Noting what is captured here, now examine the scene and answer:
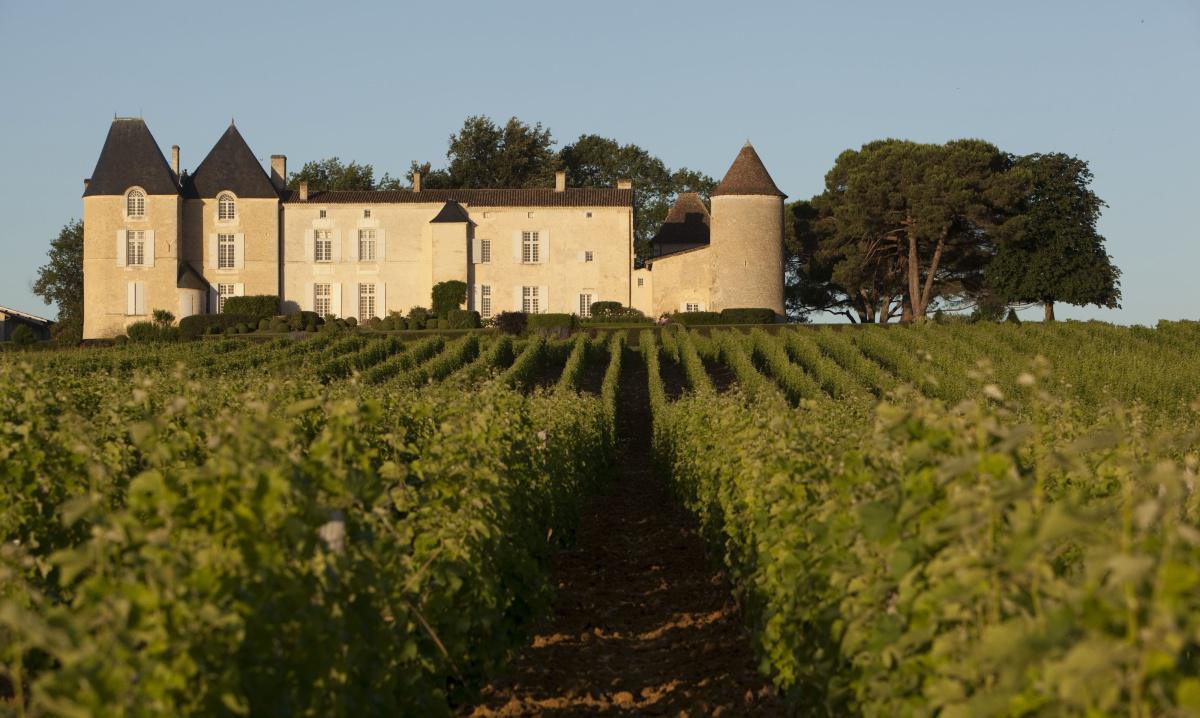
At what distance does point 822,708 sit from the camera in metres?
4.82

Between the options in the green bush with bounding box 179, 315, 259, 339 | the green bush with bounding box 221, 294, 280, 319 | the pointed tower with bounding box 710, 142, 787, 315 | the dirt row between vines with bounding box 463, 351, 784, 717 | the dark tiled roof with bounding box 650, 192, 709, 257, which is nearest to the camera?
the dirt row between vines with bounding box 463, 351, 784, 717

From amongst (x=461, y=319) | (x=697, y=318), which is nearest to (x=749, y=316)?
(x=697, y=318)

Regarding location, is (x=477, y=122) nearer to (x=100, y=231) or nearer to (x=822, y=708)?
(x=100, y=231)

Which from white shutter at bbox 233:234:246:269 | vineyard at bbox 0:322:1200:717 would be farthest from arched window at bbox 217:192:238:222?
vineyard at bbox 0:322:1200:717

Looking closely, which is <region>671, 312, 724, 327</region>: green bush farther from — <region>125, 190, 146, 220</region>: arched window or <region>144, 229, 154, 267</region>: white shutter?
<region>125, 190, 146, 220</region>: arched window

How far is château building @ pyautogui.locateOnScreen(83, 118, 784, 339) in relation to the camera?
1805 inches

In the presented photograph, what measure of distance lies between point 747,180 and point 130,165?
21.6 meters

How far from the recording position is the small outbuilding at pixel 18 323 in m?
52.3

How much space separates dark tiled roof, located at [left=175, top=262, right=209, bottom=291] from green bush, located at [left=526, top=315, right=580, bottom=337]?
1270 cm

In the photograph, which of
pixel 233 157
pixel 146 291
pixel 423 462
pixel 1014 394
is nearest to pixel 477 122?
pixel 233 157

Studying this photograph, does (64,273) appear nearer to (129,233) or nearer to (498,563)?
(129,233)

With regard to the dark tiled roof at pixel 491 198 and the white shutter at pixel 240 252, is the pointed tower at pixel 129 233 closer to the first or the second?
the white shutter at pixel 240 252

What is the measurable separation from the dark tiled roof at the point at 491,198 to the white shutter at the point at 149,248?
15.9ft

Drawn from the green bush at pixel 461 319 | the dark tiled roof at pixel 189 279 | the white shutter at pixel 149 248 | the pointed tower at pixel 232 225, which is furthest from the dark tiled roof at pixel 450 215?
the white shutter at pixel 149 248
